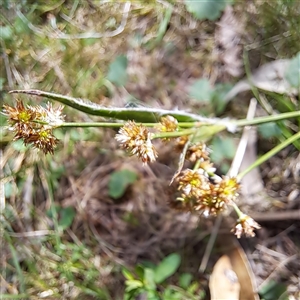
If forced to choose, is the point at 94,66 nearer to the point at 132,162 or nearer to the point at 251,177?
the point at 132,162

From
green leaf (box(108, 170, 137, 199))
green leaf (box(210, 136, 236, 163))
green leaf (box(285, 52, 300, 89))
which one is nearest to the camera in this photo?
green leaf (box(285, 52, 300, 89))

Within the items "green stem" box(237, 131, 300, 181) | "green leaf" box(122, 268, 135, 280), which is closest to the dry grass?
"green leaf" box(122, 268, 135, 280)

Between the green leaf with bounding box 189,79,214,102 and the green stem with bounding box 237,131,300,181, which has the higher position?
the green leaf with bounding box 189,79,214,102

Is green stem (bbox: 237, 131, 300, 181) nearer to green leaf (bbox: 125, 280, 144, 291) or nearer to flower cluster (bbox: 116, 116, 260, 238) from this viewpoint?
flower cluster (bbox: 116, 116, 260, 238)

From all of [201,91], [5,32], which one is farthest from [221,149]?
[5,32]

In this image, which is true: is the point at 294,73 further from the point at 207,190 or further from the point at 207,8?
the point at 207,190

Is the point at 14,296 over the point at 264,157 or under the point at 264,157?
under

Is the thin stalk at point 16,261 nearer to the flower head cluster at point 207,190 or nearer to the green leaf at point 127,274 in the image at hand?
the green leaf at point 127,274
